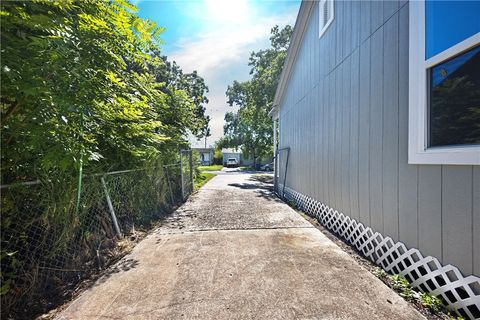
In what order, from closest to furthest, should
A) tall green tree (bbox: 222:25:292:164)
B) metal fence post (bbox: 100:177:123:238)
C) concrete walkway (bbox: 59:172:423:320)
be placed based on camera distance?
concrete walkway (bbox: 59:172:423:320) < metal fence post (bbox: 100:177:123:238) < tall green tree (bbox: 222:25:292:164)

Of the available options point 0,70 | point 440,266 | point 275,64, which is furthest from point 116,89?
point 275,64

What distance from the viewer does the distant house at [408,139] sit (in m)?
2.03

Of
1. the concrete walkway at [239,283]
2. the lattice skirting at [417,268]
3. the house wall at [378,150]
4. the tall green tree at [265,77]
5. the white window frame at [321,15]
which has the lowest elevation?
the concrete walkway at [239,283]

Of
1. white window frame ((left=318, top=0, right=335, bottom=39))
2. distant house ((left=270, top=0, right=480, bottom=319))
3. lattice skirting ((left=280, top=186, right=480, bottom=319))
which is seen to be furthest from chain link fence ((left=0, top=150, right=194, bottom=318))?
white window frame ((left=318, top=0, right=335, bottom=39))

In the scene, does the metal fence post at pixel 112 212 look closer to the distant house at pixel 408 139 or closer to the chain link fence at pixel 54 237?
the chain link fence at pixel 54 237

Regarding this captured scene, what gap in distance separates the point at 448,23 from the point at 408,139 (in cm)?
116

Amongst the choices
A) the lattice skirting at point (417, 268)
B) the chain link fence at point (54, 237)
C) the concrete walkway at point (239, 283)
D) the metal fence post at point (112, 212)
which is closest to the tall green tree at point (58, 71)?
the chain link fence at point (54, 237)

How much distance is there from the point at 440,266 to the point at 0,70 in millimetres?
4130

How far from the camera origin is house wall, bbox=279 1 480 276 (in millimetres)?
2094

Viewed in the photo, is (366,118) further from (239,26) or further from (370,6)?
(239,26)

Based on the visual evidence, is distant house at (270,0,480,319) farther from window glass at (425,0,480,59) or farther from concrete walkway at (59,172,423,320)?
concrete walkway at (59,172,423,320)

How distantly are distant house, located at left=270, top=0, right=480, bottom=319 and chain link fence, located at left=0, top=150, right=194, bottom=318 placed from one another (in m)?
3.79

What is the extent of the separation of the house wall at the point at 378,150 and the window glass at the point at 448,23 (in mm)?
331

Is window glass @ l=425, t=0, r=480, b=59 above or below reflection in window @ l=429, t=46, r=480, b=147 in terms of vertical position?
above
